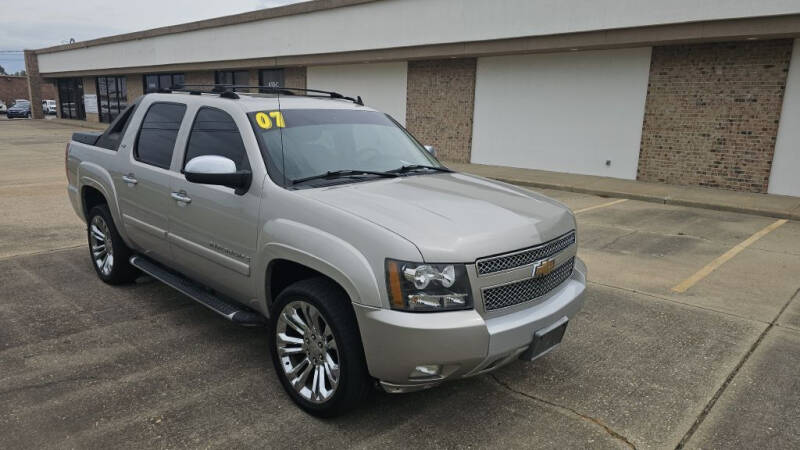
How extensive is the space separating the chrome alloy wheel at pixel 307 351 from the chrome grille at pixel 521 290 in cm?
85

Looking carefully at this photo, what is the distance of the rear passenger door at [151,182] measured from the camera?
4418 mm

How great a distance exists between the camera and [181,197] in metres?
4.13

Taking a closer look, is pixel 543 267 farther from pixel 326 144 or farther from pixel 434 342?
pixel 326 144

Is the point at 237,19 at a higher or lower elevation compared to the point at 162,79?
higher

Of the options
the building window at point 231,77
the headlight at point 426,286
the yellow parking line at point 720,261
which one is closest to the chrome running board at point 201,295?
the headlight at point 426,286

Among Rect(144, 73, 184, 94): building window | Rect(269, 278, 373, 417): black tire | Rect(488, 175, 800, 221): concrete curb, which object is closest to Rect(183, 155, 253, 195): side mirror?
Rect(269, 278, 373, 417): black tire

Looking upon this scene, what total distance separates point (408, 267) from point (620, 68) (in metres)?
13.3

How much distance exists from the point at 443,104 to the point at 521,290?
1608 cm

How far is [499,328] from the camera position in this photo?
2.86m

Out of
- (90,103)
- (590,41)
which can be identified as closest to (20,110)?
(90,103)

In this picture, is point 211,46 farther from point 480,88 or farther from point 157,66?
point 480,88

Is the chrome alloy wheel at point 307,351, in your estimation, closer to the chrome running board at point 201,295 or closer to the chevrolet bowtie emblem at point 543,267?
the chrome running board at point 201,295

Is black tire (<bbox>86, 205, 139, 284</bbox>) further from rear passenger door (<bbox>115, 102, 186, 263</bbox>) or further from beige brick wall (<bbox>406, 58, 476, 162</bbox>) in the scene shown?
beige brick wall (<bbox>406, 58, 476, 162</bbox>)

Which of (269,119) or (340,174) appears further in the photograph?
(269,119)
